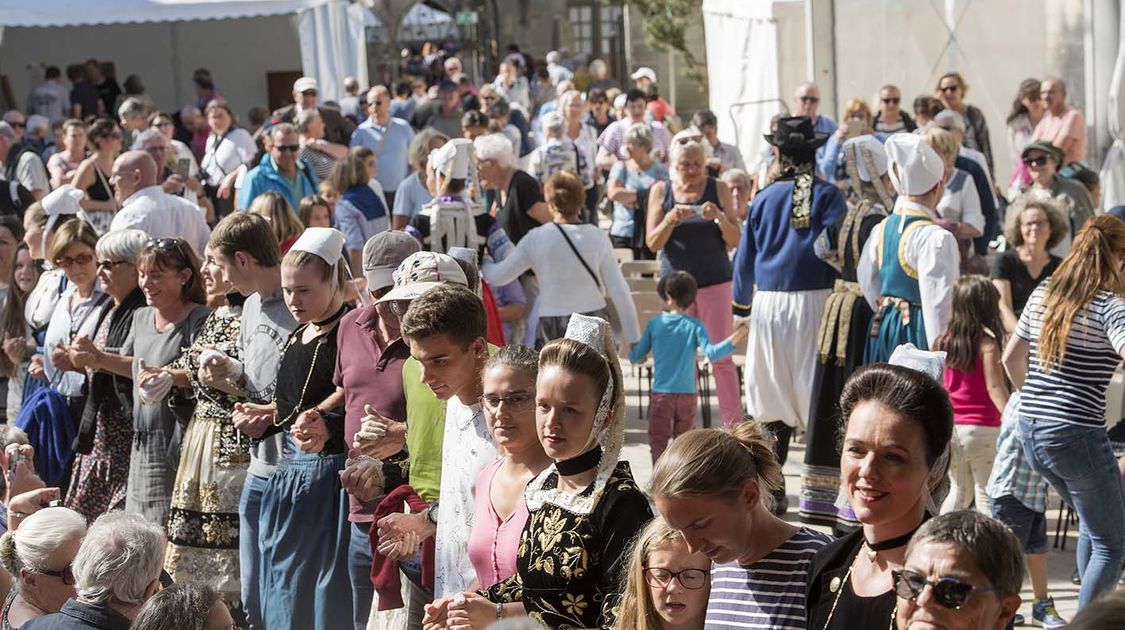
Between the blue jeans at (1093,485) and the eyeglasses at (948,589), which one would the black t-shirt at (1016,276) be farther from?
the eyeglasses at (948,589)

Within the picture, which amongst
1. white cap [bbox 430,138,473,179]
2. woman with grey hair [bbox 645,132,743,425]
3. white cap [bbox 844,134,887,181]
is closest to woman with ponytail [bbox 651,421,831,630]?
white cap [bbox 844,134,887,181]

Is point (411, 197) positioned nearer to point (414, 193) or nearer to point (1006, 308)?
point (414, 193)

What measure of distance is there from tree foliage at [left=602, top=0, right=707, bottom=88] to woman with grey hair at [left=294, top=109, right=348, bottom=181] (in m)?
21.0

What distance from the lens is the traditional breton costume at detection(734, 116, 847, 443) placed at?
→ 7.48 metres

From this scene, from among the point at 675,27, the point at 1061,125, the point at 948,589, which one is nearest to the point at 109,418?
the point at 948,589

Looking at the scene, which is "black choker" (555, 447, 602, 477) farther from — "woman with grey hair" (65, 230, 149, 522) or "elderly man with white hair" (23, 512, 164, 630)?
"woman with grey hair" (65, 230, 149, 522)

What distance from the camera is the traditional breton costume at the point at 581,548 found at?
3506 millimetres

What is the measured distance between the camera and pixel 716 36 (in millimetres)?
20062

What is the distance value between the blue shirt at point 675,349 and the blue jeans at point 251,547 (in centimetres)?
280

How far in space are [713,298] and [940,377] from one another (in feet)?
17.7

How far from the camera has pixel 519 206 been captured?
872cm

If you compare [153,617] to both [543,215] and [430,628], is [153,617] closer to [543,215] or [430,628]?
[430,628]

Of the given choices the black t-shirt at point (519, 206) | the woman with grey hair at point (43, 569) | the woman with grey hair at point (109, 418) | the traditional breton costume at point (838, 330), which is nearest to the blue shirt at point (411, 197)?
the black t-shirt at point (519, 206)


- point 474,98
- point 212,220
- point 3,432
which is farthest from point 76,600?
point 474,98
